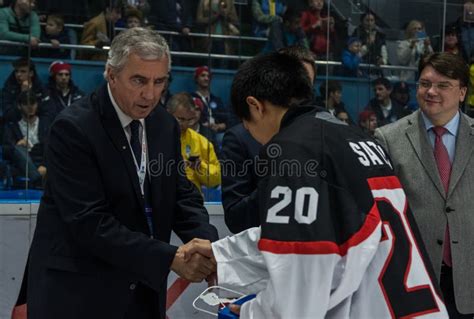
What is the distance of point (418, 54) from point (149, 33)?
17.3 feet

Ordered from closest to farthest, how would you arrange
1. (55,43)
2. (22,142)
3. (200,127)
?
(22,142) → (55,43) → (200,127)

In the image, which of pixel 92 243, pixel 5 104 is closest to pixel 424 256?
pixel 92 243

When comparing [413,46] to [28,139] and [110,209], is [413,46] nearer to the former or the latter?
[28,139]

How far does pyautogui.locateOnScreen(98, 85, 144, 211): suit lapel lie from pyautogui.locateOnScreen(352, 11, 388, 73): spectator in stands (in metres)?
5.00

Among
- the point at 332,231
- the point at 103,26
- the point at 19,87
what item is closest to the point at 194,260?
the point at 332,231

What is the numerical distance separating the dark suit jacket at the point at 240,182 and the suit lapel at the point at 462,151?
0.87 meters

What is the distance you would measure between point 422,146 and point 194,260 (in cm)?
128

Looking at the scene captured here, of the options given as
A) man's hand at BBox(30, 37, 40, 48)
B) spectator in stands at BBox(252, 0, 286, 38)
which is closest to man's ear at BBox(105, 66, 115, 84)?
man's hand at BBox(30, 37, 40, 48)

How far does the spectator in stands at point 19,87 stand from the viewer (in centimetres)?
577

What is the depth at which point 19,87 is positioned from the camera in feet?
19.3

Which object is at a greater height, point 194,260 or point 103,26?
point 103,26

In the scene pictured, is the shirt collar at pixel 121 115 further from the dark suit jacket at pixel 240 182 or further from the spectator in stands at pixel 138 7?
the spectator in stands at pixel 138 7

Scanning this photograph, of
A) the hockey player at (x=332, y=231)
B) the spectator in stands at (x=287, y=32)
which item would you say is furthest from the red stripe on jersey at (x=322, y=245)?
the spectator in stands at (x=287, y=32)

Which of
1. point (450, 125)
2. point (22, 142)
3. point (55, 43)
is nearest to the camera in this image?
point (450, 125)
